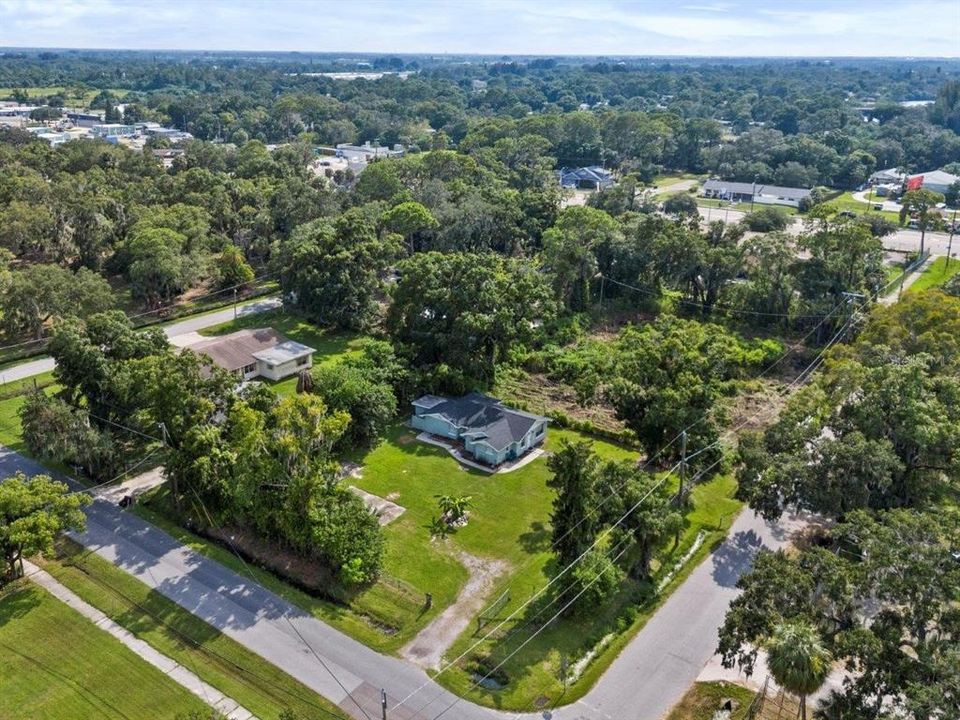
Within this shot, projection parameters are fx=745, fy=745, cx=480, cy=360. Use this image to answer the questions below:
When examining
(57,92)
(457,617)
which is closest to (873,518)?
(457,617)

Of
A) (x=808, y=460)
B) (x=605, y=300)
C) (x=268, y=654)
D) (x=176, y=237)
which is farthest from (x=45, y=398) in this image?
(x=605, y=300)

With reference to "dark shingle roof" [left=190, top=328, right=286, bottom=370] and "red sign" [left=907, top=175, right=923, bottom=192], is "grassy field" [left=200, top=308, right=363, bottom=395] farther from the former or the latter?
"red sign" [left=907, top=175, right=923, bottom=192]

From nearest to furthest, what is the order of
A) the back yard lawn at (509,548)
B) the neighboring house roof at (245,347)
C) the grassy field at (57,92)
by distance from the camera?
the back yard lawn at (509,548), the neighboring house roof at (245,347), the grassy field at (57,92)

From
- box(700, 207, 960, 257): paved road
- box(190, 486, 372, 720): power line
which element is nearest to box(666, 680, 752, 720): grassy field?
box(190, 486, 372, 720): power line

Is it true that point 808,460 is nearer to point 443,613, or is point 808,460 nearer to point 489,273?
point 443,613

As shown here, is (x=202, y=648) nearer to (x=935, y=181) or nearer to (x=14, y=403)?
(x=14, y=403)

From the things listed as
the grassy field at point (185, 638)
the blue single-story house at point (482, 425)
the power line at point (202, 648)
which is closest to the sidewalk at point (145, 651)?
the grassy field at point (185, 638)

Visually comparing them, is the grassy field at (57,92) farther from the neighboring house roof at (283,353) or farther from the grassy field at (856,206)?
the grassy field at (856,206)
